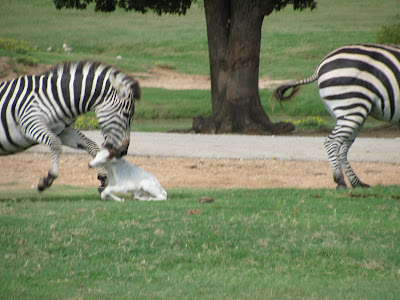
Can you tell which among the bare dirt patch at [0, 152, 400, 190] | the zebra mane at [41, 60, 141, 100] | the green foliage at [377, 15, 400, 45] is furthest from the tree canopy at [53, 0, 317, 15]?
the green foliage at [377, 15, 400, 45]

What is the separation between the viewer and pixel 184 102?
26.9m

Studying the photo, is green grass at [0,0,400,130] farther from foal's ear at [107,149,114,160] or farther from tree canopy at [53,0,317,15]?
foal's ear at [107,149,114,160]

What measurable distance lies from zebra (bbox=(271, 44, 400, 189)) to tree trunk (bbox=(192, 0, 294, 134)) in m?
7.40

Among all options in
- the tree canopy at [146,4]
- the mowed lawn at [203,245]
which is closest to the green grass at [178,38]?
the tree canopy at [146,4]

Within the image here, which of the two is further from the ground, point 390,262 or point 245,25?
point 245,25

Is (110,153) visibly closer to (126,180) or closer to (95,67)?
(126,180)

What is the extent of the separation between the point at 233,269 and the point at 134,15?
5561cm

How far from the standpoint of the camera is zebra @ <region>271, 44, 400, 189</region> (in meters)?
10.1

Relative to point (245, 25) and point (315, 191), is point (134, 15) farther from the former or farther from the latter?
point (315, 191)

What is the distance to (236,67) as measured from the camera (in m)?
17.9

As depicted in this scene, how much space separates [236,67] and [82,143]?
879 centimetres

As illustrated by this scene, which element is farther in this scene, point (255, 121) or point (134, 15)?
point (134, 15)

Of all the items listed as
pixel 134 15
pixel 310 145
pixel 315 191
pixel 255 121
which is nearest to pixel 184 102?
pixel 255 121

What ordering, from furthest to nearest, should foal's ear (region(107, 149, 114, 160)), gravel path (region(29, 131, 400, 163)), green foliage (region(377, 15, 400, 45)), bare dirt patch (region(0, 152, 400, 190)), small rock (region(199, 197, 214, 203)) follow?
green foliage (region(377, 15, 400, 45)) → gravel path (region(29, 131, 400, 163)) → bare dirt patch (region(0, 152, 400, 190)) → foal's ear (region(107, 149, 114, 160)) → small rock (region(199, 197, 214, 203))
